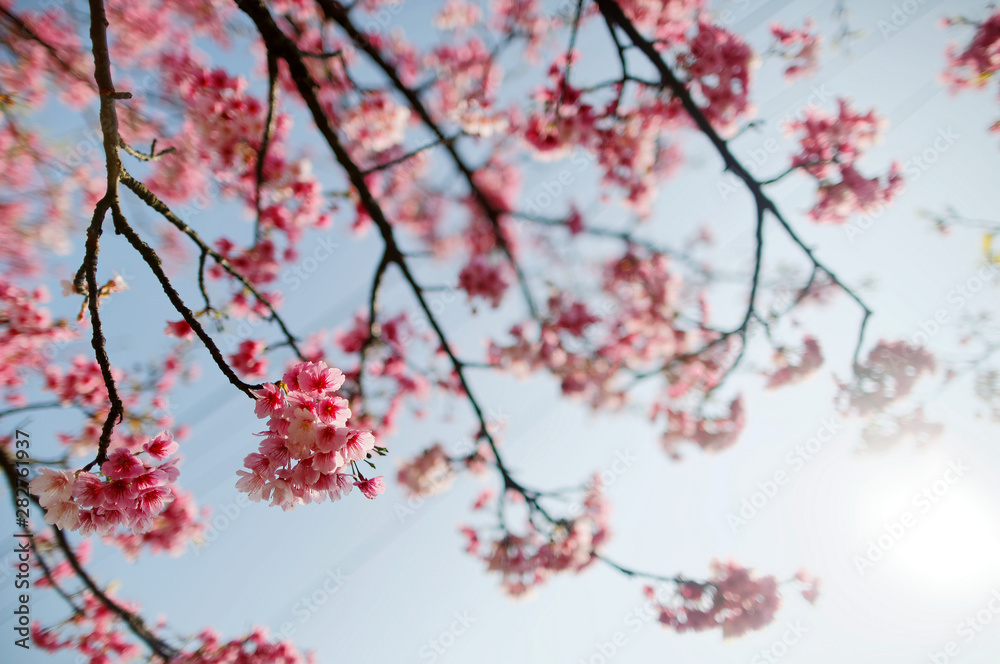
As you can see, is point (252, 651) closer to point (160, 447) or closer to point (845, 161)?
point (160, 447)

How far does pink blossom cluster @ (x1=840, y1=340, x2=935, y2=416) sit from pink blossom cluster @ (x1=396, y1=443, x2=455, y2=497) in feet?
12.2

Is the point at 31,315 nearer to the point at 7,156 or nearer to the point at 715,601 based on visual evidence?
the point at 7,156

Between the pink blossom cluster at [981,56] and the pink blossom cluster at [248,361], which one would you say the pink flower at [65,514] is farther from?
the pink blossom cluster at [981,56]

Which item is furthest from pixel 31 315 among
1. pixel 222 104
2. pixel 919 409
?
pixel 919 409

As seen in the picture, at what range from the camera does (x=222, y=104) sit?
11.5ft

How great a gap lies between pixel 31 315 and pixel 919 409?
8.08m

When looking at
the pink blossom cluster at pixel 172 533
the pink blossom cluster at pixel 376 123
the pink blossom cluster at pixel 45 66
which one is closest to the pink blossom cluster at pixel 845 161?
the pink blossom cluster at pixel 376 123

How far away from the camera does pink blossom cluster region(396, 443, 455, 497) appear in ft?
15.7

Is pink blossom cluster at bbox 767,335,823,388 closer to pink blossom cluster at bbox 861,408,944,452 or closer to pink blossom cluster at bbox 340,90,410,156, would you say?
pink blossom cluster at bbox 861,408,944,452

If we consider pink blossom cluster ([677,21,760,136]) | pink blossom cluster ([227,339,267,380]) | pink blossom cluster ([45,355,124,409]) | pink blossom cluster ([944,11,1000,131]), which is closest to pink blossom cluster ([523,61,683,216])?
pink blossom cluster ([677,21,760,136])

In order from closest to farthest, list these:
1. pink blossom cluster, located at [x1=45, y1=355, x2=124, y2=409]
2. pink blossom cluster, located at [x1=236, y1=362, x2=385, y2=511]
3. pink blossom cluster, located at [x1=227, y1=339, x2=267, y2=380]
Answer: pink blossom cluster, located at [x1=236, y1=362, x2=385, y2=511] → pink blossom cluster, located at [x1=227, y1=339, x2=267, y2=380] → pink blossom cluster, located at [x1=45, y1=355, x2=124, y2=409]

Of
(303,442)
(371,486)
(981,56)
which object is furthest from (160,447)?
(981,56)

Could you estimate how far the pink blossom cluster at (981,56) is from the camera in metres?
3.44

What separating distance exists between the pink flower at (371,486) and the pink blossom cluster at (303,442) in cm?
7
